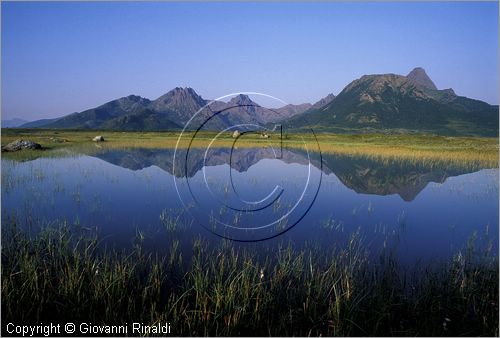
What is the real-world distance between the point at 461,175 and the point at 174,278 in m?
25.0

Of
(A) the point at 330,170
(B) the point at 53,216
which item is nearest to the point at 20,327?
(B) the point at 53,216

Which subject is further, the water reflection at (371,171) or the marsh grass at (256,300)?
the water reflection at (371,171)

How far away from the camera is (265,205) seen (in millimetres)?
15836

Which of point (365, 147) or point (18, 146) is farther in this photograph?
point (365, 147)

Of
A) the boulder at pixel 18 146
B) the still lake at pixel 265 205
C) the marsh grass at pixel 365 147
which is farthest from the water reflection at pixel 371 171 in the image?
the boulder at pixel 18 146

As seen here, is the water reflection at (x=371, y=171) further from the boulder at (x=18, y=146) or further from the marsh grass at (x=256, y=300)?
the marsh grass at (x=256, y=300)

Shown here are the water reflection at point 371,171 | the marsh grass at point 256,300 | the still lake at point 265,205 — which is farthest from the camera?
the water reflection at point 371,171

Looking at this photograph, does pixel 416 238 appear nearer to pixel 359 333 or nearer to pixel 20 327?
pixel 359 333

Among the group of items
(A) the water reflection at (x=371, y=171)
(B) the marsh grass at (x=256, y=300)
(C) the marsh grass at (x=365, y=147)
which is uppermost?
(C) the marsh grass at (x=365, y=147)

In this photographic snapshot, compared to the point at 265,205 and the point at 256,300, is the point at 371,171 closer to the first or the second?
the point at 265,205

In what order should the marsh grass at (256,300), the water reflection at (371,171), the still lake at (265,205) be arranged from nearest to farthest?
the marsh grass at (256,300) → the still lake at (265,205) → the water reflection at (371,171)

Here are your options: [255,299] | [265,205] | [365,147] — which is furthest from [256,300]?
[365,147]

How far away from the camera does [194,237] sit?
11047mm

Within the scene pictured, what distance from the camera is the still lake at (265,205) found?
37.6 ft
